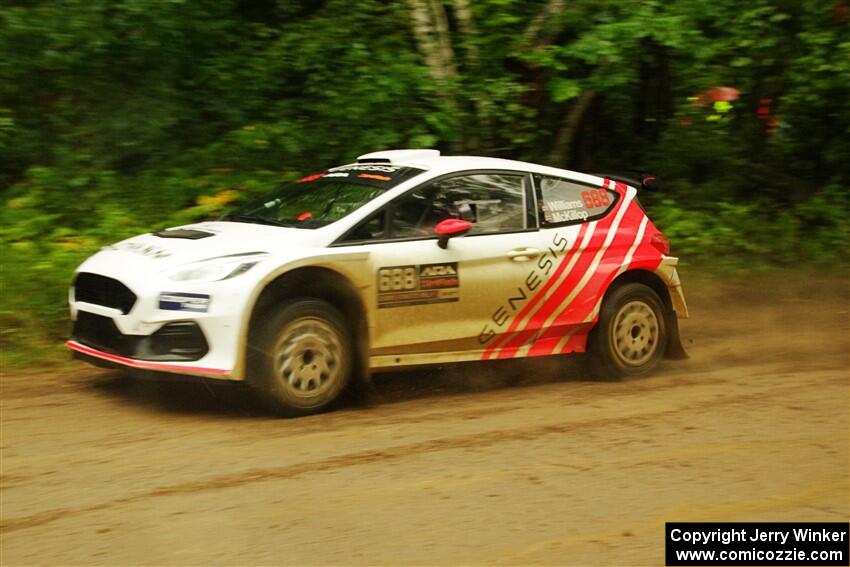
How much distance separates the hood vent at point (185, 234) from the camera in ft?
26.2

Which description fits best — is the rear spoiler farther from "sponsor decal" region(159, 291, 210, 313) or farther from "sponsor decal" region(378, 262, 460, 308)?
"sponsor decal" region(159, 291, 210, 313)

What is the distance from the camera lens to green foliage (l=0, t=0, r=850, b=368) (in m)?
12.2

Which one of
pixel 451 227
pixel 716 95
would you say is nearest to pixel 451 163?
pixel 451 227

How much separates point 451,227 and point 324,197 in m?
1.00

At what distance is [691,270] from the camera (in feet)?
42.1

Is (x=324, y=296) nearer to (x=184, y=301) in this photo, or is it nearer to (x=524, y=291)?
(x=184, y=301)

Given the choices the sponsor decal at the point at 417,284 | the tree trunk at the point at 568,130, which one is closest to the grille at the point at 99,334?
the sponsor decal at the point at 417,284

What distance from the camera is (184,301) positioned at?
7293 mm

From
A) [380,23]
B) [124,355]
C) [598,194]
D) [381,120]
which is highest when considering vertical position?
[380,23]

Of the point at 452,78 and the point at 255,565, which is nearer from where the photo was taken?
the point at 255,565

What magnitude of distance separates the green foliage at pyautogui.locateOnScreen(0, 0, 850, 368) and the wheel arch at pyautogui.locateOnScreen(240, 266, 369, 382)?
162 inches

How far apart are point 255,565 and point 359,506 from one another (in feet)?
3.04

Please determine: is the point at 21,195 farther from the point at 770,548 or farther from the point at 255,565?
the point at 770,548

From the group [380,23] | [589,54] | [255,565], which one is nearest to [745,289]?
[589,54]
